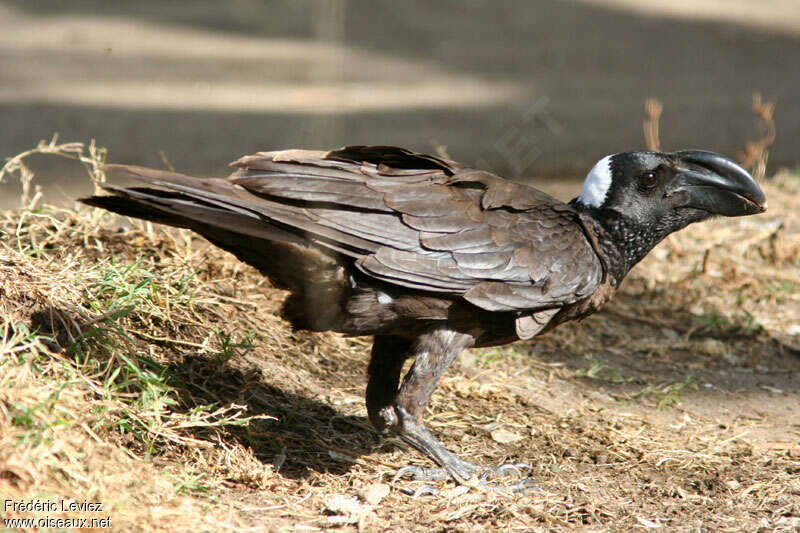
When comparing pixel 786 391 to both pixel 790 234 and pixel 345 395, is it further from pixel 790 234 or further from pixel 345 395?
pixel 345 395

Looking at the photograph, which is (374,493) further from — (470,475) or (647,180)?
(647,180)

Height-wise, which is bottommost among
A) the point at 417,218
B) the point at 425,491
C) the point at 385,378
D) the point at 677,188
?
the point at 425,491

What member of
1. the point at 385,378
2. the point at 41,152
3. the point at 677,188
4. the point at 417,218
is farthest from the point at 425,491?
the point at 41,152

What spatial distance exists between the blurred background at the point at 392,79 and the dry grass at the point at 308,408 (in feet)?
7.54

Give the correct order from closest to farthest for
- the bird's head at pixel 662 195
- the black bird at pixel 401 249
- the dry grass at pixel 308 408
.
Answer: the dry grass at pixel 308 408, the black bird at pixel 401 249, the bird's head at pixel 662 195

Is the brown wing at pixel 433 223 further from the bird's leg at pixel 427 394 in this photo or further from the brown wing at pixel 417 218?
the bird's leg at pixel 427 394

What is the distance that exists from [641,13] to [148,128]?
6.68 meters

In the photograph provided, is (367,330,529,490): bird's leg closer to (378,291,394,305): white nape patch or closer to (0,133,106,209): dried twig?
(378,291,394,305): white nape patch

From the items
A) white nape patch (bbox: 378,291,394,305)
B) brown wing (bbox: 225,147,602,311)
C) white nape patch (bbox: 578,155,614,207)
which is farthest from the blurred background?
white nape patch (bbox: 378,291,394,305)

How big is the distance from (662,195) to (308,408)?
170 cm

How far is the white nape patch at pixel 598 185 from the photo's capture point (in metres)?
3.55

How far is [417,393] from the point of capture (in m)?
3.15

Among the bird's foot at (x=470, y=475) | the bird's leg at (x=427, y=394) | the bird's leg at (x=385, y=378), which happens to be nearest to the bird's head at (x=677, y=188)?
the bird's leg at (x=427, y=394)

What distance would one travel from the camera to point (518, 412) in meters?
3.86
